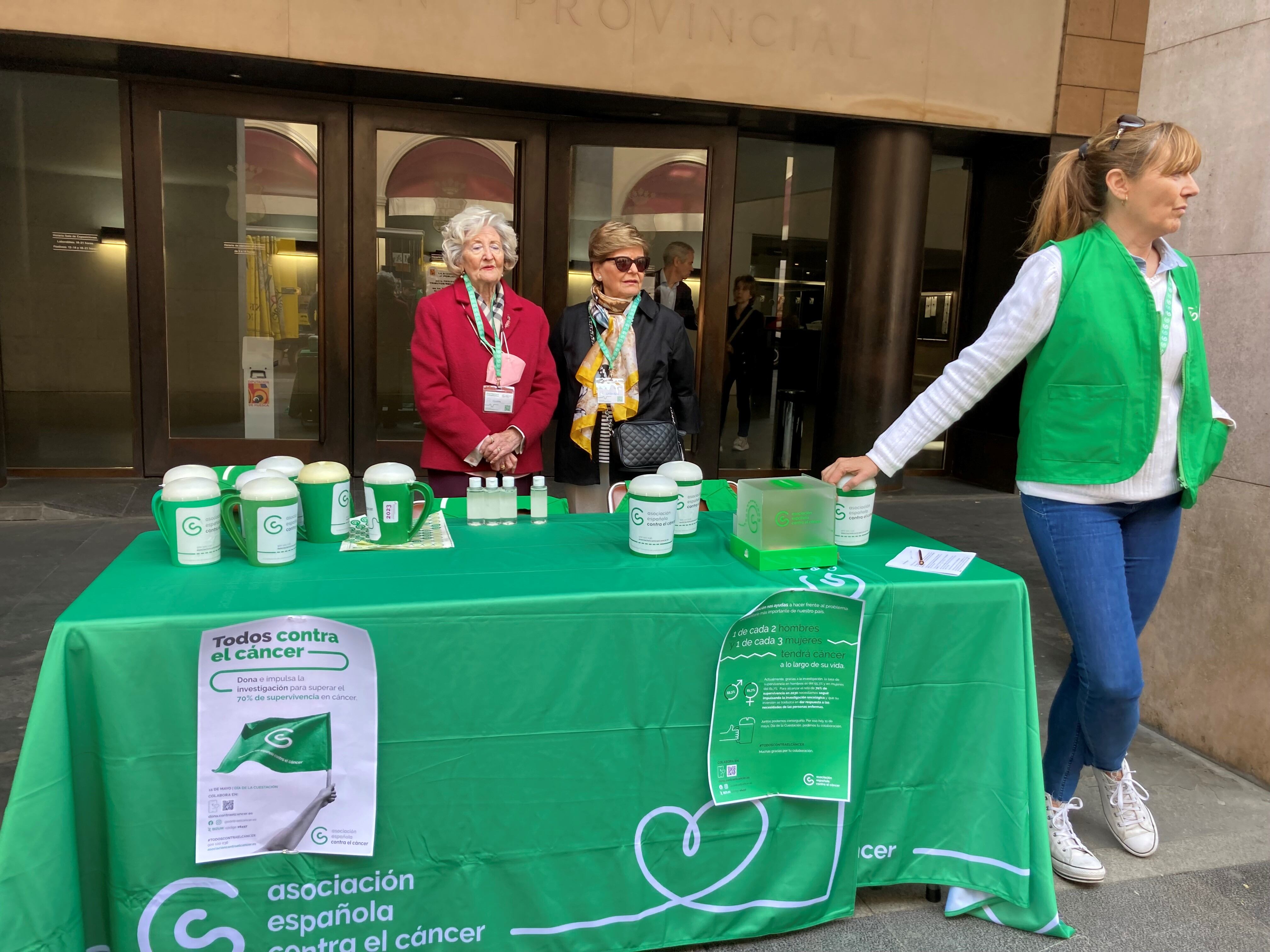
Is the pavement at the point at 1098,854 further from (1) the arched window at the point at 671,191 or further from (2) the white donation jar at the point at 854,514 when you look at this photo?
(1) the arched window at the point at 671,191

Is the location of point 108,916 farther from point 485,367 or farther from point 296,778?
point 485,367

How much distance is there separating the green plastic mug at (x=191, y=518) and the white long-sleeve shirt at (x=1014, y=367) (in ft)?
4.61

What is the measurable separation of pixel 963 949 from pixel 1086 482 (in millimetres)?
1055

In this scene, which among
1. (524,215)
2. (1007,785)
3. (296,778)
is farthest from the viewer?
(524,215)

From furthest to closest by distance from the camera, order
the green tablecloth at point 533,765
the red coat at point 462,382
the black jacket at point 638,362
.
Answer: the black jacket at point 638,362
the red coat at point 462,382
the green tablecloth at point 533,765

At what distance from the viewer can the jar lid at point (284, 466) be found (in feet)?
6.87

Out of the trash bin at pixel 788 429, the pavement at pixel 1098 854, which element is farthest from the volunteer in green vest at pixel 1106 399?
the trash bin at pixel 788 429

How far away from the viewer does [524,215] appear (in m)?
6.47

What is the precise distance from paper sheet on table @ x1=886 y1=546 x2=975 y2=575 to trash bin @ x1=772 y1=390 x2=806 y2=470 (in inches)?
215

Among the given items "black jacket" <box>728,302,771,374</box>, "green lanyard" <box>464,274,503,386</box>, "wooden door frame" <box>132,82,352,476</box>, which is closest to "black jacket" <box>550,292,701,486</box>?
"green lanyard" <box>464,274,503,386</box>

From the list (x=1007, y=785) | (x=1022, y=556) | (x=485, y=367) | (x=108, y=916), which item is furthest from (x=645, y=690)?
(x=1022, y=556)

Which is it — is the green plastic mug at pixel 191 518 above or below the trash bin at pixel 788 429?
above

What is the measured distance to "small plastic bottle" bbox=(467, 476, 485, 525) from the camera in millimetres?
→ 2324

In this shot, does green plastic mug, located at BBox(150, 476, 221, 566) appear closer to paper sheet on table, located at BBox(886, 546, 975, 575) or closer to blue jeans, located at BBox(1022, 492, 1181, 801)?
paper sheet on table, located at BBox(886, 546, 975, 575)
